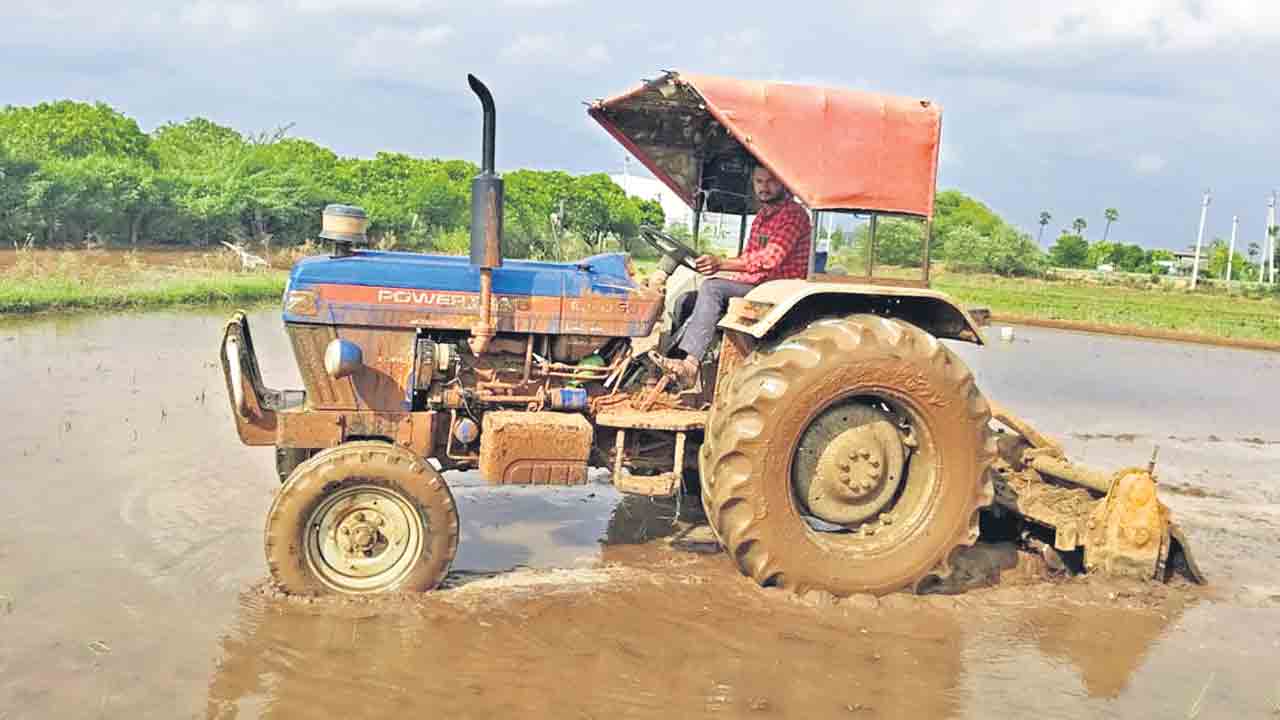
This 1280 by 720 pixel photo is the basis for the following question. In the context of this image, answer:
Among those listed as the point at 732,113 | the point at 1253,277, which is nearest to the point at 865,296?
the point at 732,113

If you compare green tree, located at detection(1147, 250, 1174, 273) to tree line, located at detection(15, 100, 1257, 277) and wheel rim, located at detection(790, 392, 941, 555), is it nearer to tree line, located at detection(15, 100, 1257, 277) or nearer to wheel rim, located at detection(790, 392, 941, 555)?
tree line, located at detection(15, 100, 1257, 277)

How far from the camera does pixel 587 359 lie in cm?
627

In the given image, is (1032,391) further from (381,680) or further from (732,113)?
(381,680)

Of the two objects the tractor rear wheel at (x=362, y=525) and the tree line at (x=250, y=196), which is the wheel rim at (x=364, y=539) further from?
the tree line at (x=250, y=196)

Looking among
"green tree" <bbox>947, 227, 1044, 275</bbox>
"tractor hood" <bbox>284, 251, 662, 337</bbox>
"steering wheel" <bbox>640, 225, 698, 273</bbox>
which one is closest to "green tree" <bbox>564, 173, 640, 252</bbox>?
"green tree" <bbox>947, 227, 1044, 275</bbox>

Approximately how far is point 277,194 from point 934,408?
26223mm

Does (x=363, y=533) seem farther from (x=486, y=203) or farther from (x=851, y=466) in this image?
(x=851, y=466)

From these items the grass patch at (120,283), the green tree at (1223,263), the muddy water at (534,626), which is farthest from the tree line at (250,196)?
the green tree at (1223,263)

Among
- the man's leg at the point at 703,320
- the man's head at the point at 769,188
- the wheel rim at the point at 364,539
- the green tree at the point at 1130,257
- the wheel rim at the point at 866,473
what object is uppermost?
the green tree at the point at 1130,257

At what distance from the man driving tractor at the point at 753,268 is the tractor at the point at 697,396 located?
0.42ft

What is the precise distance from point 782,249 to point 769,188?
0.39 metres

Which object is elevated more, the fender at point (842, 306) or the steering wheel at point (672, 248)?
the steering wheel at point (672, 248)

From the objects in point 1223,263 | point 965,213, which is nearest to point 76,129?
point 965,213

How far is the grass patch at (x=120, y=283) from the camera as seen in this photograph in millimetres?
16047
